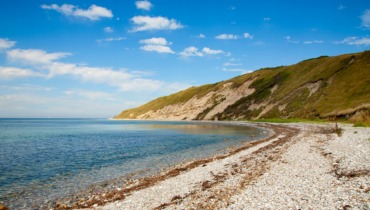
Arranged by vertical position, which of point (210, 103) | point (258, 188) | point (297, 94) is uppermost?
point (297, 94)

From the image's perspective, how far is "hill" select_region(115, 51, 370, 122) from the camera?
84.6 m

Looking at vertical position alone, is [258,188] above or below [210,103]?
below

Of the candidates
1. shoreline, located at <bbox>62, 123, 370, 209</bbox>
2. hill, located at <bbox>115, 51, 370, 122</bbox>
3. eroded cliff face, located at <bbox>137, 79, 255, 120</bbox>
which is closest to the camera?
shoreline, located at <bbox>62, 123, 370, 209</bbox>

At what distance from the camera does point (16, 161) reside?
3111 cm

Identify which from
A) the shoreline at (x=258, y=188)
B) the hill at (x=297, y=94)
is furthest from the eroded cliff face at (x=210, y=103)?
the shoreline at (x=258, y=188)

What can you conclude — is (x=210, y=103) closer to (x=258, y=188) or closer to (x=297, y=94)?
(x=297, y=94)

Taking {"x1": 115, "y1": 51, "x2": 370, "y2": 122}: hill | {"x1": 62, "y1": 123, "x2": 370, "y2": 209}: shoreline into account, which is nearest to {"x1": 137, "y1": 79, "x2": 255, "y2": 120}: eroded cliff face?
{"x1": 115, "y1": 51, "x2": 370, "y2": 122}: hill

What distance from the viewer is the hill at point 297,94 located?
84562 millimetres

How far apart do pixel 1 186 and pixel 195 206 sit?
1577 cm

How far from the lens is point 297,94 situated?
115688 millimetres

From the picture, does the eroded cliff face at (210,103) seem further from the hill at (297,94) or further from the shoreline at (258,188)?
the shoreline at (258,188)

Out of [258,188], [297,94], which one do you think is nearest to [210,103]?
[297,94]

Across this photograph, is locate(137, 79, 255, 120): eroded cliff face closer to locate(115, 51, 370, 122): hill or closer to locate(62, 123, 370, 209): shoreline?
locate(115, 51, 370, 122): hill

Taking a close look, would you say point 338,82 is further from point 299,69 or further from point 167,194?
point 167,194
